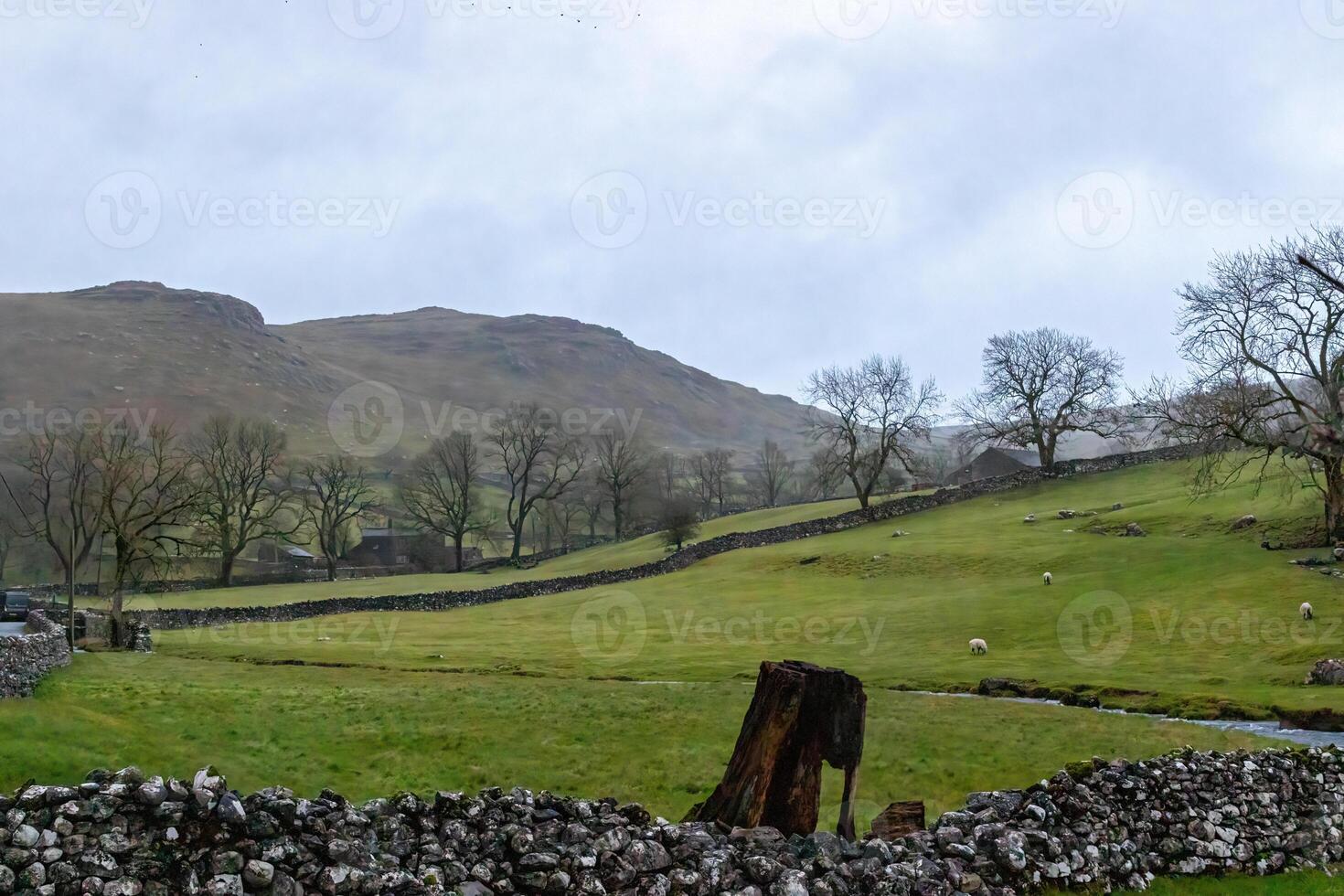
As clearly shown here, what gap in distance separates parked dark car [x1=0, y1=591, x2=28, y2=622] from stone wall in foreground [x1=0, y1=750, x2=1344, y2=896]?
54796 millimetres

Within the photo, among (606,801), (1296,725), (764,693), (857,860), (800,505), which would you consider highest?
(800,505)

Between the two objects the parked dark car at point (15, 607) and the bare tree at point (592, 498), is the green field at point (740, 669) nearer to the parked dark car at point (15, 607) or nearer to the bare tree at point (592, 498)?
the parked dark car at point (15, 607)

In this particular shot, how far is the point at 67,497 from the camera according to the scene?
8262 cm

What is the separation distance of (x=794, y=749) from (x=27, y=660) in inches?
1070

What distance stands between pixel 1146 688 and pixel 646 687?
48.7ft

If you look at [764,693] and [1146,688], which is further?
[1146,688]

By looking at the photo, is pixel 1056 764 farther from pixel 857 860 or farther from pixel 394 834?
pixel 394 834

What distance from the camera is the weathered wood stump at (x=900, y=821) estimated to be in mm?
10352

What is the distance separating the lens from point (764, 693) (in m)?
10.6

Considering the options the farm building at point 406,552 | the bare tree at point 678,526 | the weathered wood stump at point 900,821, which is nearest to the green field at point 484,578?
the bare tree at point 678,526

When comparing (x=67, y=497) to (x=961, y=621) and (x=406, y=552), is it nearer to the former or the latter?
(x=406, y=552)

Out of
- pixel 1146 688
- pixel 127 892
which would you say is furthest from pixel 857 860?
pixel 1146 688

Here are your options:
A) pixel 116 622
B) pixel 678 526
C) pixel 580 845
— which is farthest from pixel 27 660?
pixel 678 526

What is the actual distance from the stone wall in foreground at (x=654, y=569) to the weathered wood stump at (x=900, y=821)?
5573 cm
